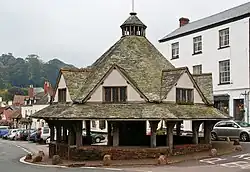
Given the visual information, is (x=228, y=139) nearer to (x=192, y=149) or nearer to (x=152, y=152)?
(x=192, y=149)

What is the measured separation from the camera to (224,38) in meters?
42.3

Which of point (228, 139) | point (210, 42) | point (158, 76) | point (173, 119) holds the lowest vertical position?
point (228, 139)

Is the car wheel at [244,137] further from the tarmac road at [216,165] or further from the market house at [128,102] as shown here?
the tarmac road at [216,165]

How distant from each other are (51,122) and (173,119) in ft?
29.1

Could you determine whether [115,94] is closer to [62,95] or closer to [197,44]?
[62,95]

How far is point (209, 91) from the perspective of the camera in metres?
31.8

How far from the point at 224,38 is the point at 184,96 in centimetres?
1533

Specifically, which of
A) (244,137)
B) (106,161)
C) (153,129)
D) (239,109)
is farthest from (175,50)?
(106,161)

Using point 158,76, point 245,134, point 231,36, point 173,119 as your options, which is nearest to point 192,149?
point 173,119

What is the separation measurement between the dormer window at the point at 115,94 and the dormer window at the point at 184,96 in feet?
12.2

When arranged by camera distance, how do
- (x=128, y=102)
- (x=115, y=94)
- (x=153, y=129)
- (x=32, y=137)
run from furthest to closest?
(x=32, y=137) → (x=115, y=94) → (x=128, y=102) → (x=153, y=129)

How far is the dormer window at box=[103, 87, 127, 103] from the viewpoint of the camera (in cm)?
2748

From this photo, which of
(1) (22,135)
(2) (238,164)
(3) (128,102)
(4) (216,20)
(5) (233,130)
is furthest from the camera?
(1) (22,135)

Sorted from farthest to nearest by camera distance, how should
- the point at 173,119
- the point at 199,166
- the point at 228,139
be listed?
1. the point at 228,139
2. the point at 173,119
3. the point at 199,166
